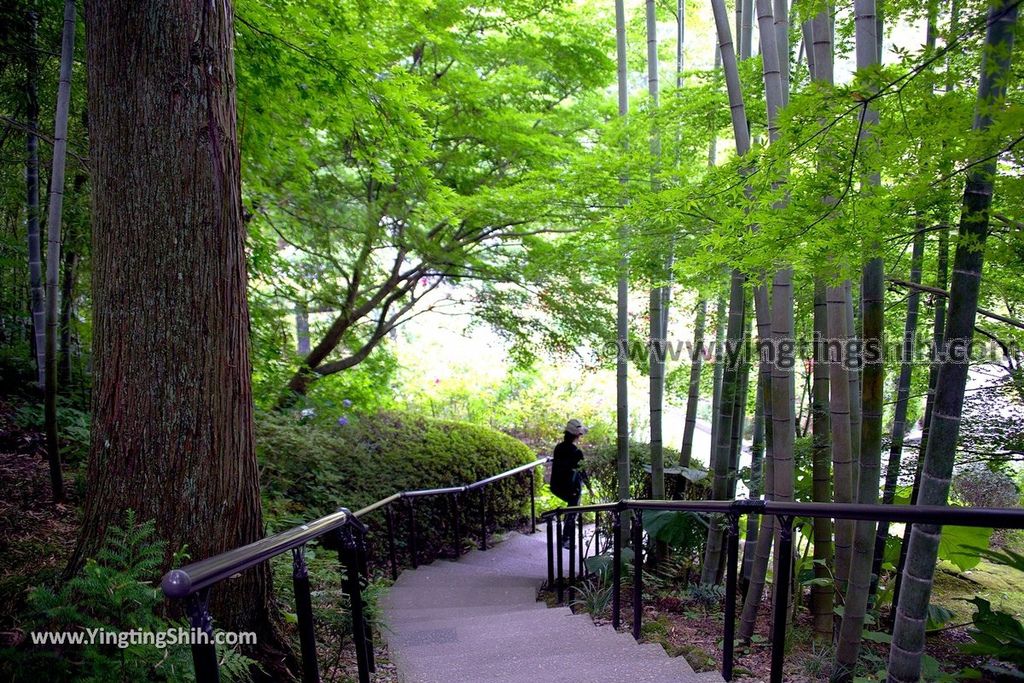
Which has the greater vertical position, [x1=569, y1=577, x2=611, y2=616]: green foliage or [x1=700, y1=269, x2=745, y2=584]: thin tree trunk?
[x1=700, y1=269, x2=745, y2=584]: thin tree trunk

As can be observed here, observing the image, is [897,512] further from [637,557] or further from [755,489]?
[755,489]

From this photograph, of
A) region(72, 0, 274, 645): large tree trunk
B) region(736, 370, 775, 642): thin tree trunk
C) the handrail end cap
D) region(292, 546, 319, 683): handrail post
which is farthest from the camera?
region(736, 370, 775, 642): thin tree trunk

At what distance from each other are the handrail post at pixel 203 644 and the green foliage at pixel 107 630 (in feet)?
1.82

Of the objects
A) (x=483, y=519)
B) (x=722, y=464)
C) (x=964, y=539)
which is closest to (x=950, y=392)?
(x=964, y=539)

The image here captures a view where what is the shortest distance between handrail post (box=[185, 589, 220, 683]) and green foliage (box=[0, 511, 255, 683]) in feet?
1.82

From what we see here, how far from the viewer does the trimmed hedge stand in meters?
4.91

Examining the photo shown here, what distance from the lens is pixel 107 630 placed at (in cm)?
173

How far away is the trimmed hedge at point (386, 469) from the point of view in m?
4.91

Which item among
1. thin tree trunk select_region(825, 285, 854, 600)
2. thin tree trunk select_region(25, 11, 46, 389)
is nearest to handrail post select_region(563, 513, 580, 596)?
thin tree trunk select_region(825, 285, 854, 600)

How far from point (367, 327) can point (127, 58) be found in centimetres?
540

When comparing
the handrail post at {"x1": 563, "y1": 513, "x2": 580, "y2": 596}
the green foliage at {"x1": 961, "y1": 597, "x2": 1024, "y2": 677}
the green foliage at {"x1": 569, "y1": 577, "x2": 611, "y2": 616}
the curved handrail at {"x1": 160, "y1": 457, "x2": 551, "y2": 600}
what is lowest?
the green foliage at {"x1": 569, "y1": 577, "x2": 611, "y2": 616}

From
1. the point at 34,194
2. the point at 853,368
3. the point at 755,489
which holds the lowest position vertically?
the point at 755,489

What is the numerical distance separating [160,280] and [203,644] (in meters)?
1.22

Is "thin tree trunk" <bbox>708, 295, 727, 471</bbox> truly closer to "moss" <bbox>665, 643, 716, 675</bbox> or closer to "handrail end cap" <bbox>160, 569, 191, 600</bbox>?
"moss" <bbox>665, 643, 716, 675</bbox>
